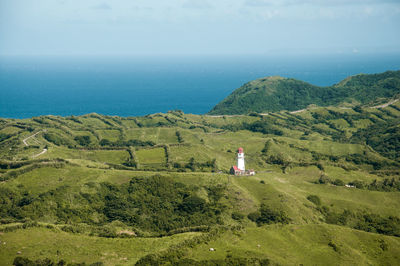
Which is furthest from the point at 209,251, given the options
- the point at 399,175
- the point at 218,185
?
the point at 399,175

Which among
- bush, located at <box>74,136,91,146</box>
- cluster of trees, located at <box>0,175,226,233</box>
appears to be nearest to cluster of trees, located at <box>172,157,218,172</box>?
cluster of trees, located at <box>0,175,226,233</box>

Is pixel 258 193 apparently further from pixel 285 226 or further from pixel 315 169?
pixel 315 169

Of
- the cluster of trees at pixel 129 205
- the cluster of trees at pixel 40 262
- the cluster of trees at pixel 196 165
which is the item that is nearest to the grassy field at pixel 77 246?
the cluster of trees at pixel 40 262

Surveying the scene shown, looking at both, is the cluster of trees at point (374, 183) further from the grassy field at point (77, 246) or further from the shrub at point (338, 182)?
the grassy field at point (77, 246)

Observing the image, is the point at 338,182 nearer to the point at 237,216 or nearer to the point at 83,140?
the point at 237,216

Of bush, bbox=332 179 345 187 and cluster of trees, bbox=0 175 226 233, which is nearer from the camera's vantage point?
cluster of trees, bbox=0 175 226 233

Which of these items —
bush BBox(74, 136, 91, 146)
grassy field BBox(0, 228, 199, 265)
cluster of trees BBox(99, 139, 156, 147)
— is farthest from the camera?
cluster of trees BBox(99, 139, 156, 147)

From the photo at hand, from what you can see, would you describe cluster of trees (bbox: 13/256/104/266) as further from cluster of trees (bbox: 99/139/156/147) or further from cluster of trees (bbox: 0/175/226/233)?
cluster of trees (bbox: 99/139/156/147)
